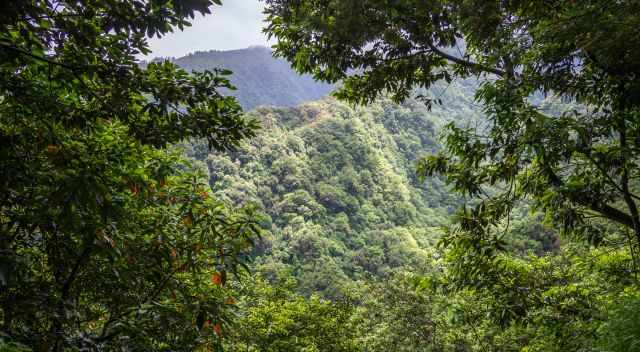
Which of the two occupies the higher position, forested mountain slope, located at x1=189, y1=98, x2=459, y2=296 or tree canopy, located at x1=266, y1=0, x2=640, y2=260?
forested mountain slope, located at x1=189, y1=98, x2=459, y2=296

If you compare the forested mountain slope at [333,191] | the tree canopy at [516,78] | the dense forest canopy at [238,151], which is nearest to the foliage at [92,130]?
the dense forest canopy at [238,151]

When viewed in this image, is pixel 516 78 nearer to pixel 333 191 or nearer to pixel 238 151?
pixel 238 151

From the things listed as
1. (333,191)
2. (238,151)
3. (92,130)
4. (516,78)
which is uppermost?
(333,191)

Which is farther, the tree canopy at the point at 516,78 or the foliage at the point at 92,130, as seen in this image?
the tree canopy at the point at 516,78

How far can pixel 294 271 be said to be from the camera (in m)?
77.2

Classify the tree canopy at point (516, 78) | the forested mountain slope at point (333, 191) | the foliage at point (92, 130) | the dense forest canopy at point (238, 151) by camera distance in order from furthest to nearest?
the forested mountain slope at point (333, 191), the tree canopy at point (516, 78), the dense forest canopy at point (238, 151), the foliage at point (92, 130)

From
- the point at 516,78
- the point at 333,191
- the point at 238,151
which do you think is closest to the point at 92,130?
the point at 238,151

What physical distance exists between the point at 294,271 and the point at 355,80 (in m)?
74.5

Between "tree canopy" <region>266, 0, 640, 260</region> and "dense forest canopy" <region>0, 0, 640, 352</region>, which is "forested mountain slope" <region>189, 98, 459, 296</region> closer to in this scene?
"dense forest canopy" <region>0, 0, 640, 352</region>

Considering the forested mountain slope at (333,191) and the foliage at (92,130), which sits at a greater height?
the forested mountain slope at (333,191)

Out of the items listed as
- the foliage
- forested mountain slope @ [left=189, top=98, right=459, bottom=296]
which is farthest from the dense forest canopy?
forested mountain slope @ [left=189, top=98, right=459, bottom=296]

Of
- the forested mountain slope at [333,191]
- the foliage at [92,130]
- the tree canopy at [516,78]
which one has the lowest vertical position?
the foliage at [92,130]

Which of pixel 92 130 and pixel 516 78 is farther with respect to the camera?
pixel 516 78

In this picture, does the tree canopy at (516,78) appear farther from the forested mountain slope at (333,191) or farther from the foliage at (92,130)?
the forested mountain slope at (333,191)
